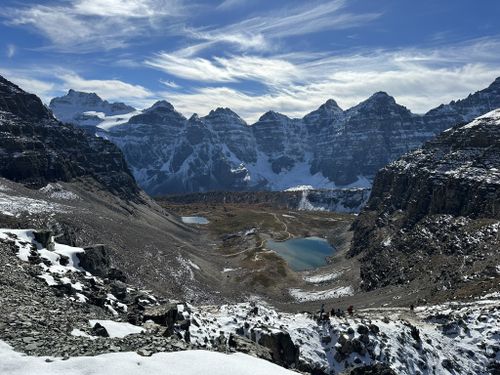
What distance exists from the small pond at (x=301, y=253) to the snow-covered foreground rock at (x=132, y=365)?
124533 millimetres

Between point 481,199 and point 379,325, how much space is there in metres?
88.1

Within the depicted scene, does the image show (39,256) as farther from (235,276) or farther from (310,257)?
(310,257)

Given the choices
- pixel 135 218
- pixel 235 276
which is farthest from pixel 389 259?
pixel 135 218

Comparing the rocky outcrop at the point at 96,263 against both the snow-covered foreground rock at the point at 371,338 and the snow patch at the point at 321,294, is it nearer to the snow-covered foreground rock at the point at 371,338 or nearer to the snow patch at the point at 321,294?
the snow-covered foreground rock at the point at 371,338

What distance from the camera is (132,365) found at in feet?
80.4

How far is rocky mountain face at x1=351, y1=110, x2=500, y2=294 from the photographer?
10338 centimetres

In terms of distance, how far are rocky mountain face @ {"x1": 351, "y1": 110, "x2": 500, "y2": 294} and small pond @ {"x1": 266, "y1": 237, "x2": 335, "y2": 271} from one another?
1384 cm

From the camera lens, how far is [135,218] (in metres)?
183

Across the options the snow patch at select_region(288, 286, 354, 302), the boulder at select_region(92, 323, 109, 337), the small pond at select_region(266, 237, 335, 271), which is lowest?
the small pond at select_region(266, 237, 335, 271)

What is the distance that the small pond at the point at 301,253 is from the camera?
160125 millimetres

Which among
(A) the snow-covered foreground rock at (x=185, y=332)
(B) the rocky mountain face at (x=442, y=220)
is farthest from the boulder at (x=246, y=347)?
(B) the rocky mountain face at (x=442, y=220)

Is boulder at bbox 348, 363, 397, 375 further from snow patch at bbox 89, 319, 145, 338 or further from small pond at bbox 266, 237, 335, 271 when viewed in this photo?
small pond at bbox 266, 237, 335, 271

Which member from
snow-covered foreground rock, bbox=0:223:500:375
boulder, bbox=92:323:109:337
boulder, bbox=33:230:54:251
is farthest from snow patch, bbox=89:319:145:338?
boulder, bbox=33:230:54:251

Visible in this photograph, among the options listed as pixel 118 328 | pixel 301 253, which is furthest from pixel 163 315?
pixel 301 253
